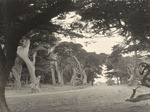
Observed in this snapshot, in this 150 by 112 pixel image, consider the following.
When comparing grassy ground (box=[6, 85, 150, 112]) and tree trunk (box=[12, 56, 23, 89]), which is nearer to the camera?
grassy ground (box=[6, 85, 150, 112])

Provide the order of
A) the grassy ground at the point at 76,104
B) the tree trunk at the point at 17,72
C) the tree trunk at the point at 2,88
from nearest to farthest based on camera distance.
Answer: the tree trunk at the point at 2,88, the grassy ground at the point at 76,104, the tree trunk at the point at 17,72

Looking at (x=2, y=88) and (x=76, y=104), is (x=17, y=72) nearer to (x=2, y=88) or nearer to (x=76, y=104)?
(x=76, y=104)

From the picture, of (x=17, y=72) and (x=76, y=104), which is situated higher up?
(x=17, y=72)

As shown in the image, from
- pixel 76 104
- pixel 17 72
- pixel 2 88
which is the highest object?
pixel 17 72

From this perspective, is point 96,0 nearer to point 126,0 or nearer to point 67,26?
point 126,0

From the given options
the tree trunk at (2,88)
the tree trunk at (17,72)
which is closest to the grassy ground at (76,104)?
the tree trunk at (2,88)

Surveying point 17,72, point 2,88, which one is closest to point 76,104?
point 2,88

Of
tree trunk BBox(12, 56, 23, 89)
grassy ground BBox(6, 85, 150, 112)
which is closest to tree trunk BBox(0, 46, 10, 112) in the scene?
grassy ground BBox(6, 85, 150, 112)

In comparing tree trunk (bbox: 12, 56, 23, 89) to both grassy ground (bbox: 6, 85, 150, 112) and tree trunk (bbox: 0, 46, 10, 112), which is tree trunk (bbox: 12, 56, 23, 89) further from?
tree trunk (bbox: 0, 46, 10, 112)

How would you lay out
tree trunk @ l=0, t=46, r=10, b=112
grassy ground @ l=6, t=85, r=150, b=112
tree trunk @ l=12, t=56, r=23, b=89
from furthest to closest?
tree trunk @ l=12, t=56, r=23, b=89 < grassy ground @ l=6, t=85, r=150, b=112 < tree trunk @ l=0, t=46, r=10, b=112

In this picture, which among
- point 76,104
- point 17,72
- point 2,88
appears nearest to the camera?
point 2,88

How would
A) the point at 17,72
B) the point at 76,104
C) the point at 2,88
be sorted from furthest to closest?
the point at 17,72
the point at 76,104
the point at 2,88

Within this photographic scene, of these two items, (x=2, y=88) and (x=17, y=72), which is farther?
(x=17, y=72)

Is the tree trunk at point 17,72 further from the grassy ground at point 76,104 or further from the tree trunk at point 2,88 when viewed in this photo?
the tree trunk at point 2,88
